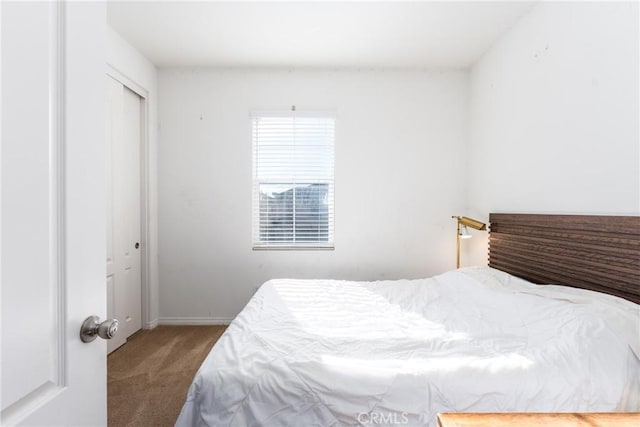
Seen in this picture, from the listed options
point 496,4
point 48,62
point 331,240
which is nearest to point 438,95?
point 496,4

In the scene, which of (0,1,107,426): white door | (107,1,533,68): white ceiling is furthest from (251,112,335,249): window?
(0,1,107,426): white door

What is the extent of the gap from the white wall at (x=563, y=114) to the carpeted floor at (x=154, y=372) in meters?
2.68

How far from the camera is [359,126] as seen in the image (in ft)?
11.3

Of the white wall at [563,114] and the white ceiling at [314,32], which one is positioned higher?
the white ceiling at [314,32]

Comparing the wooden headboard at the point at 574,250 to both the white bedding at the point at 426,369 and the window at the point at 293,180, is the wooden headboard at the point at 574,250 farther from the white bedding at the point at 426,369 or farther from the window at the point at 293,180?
the window at the point at 293,180

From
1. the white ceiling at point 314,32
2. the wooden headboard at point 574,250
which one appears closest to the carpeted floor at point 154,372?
the wooden headboard at point 574,250

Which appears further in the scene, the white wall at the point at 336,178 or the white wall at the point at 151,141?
the white wall at the point at 336,178

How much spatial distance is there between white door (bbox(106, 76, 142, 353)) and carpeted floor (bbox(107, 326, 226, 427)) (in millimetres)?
202

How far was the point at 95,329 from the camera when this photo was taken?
72cm

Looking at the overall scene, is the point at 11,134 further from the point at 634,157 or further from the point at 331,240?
the point at 331,240

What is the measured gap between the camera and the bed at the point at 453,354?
124cm

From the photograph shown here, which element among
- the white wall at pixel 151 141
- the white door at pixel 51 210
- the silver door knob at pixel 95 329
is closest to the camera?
the white door at pixel 51 210

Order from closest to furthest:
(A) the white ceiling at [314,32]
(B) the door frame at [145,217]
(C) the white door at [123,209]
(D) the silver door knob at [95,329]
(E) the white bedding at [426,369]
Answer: (D) the silver door knob at [95,329], (E) the white bedding at [426,369], (A) the white ceiling at [314,32], (C) the white door at [123,209], (B) the door frame at [145,217]

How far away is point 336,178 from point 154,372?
228 centimetres
